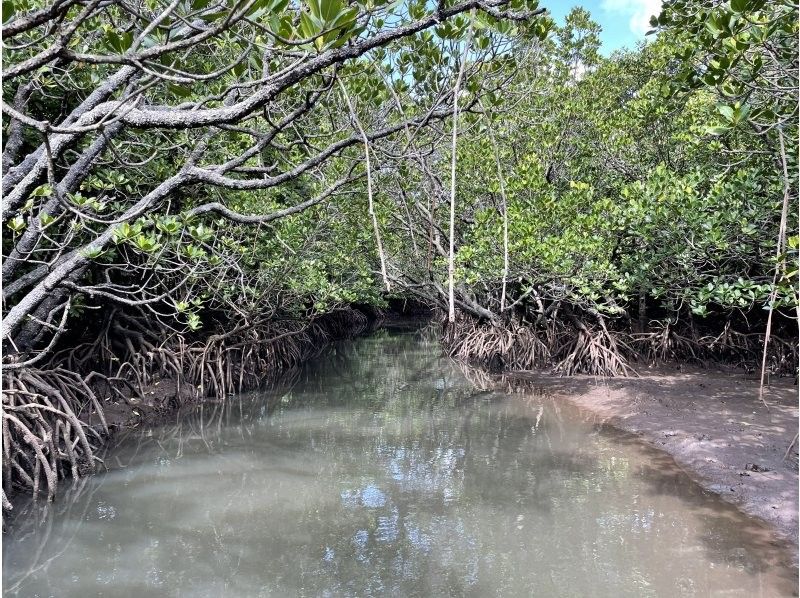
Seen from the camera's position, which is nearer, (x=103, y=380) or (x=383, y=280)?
(x=383, y=280)

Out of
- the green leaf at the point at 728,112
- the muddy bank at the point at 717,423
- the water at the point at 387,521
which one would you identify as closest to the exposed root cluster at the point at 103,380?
the water at the point at 387,521

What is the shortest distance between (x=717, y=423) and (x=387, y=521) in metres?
3.95

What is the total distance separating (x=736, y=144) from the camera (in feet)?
23.5

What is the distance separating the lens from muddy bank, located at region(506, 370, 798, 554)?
4574mm

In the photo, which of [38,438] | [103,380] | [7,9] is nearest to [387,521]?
[38,438]

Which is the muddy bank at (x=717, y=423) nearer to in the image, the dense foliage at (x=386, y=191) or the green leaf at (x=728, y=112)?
the dense foliage at (x=386, y=191)

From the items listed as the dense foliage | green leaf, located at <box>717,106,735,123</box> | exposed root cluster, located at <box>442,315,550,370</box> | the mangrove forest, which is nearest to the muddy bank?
the mangrove forest

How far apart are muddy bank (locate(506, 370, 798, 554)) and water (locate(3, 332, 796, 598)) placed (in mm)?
233

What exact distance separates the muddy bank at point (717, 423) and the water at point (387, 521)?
0.76 feet

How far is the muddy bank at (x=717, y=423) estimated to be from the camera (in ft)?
15.0

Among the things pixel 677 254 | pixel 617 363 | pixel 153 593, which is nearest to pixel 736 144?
pixel 677 254

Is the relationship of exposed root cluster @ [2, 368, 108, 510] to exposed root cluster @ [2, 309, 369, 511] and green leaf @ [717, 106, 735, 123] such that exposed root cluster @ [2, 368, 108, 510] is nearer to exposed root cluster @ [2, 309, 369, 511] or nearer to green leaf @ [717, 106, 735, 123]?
exposed root cluster @ [2, 309, 369, 511]

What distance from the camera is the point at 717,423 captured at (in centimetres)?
620

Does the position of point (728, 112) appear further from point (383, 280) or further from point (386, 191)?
point (386, 191)
